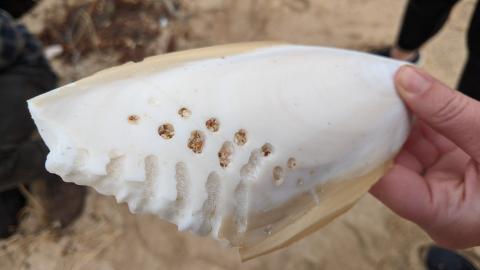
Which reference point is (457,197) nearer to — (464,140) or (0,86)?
(464,140)

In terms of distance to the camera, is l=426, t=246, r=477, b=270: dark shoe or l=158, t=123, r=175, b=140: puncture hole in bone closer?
l=158, t=123, r=175, b=140: puncture hole in bone

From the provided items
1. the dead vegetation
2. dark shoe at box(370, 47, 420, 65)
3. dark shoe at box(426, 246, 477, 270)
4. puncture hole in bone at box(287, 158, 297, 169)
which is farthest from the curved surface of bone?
the dead vegetation

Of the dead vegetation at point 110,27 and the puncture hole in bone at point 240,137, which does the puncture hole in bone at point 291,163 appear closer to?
the puncture hole in bone at point 240,137

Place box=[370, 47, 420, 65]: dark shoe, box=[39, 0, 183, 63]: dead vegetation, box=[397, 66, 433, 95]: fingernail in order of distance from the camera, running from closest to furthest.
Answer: box=[397, 66, 433, 95]: fingernail, box=[370, 47, 420, 65]: dark shoe, box=[39, 0, 183, 63]: dead vegetation

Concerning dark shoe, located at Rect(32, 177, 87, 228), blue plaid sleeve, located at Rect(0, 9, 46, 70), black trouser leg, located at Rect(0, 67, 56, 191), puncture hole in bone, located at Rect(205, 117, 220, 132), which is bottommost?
dark shoe, located at Rect(32, 177, 87, 228)

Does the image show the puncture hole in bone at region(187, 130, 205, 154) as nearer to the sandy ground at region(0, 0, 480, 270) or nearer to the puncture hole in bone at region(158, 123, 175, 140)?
the puncture hole in bone at region(158, 123, 175, 140)

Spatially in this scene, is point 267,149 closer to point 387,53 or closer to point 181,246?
point 181,246

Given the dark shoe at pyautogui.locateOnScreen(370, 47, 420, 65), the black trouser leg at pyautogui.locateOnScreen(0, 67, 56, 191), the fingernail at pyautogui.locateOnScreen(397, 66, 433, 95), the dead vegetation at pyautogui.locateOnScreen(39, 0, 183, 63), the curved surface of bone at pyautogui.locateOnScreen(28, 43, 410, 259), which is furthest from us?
the dead vegetation at pyautogui.locateOnScreen(39, 0, 183, 63)
